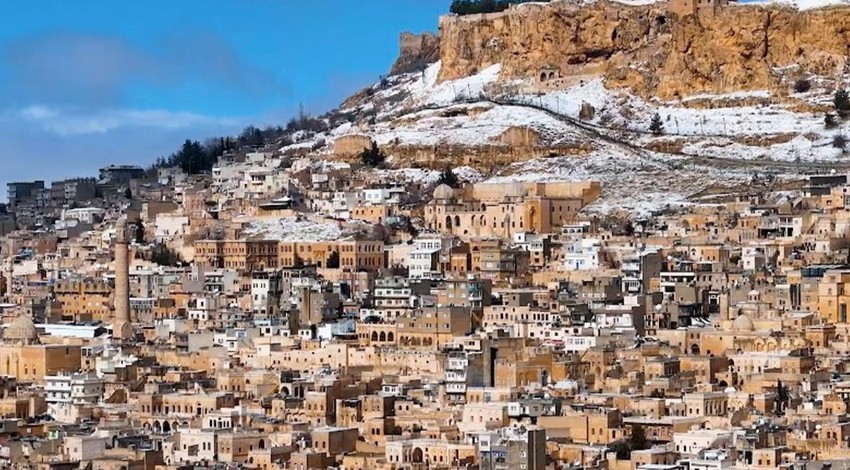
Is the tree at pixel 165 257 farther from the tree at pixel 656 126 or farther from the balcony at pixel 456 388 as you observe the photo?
the balcony at pixel 456 388

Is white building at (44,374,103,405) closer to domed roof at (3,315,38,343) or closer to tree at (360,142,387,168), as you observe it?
domed roof at (3,315,38,343)

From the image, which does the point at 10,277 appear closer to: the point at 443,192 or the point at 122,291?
the point at 122,291

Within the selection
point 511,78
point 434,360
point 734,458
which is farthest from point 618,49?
point 734,458

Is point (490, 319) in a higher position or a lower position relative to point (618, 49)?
lower

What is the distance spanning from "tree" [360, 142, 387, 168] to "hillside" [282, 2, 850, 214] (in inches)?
17.0

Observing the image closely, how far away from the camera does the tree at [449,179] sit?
7500 cm

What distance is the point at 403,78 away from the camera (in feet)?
317

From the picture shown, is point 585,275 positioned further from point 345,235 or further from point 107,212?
point 107,212

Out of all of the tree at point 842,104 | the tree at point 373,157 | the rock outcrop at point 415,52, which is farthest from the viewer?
the rock outcrop at point 415,52

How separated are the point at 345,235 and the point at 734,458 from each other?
2834 centimetres

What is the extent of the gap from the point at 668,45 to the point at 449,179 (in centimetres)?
995

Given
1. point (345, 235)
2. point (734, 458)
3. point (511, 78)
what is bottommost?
point (734, 458)

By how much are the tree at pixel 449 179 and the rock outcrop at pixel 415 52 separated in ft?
70.5

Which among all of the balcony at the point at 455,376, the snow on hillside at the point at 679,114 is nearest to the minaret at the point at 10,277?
the snow on hillside at the point at 679,114
